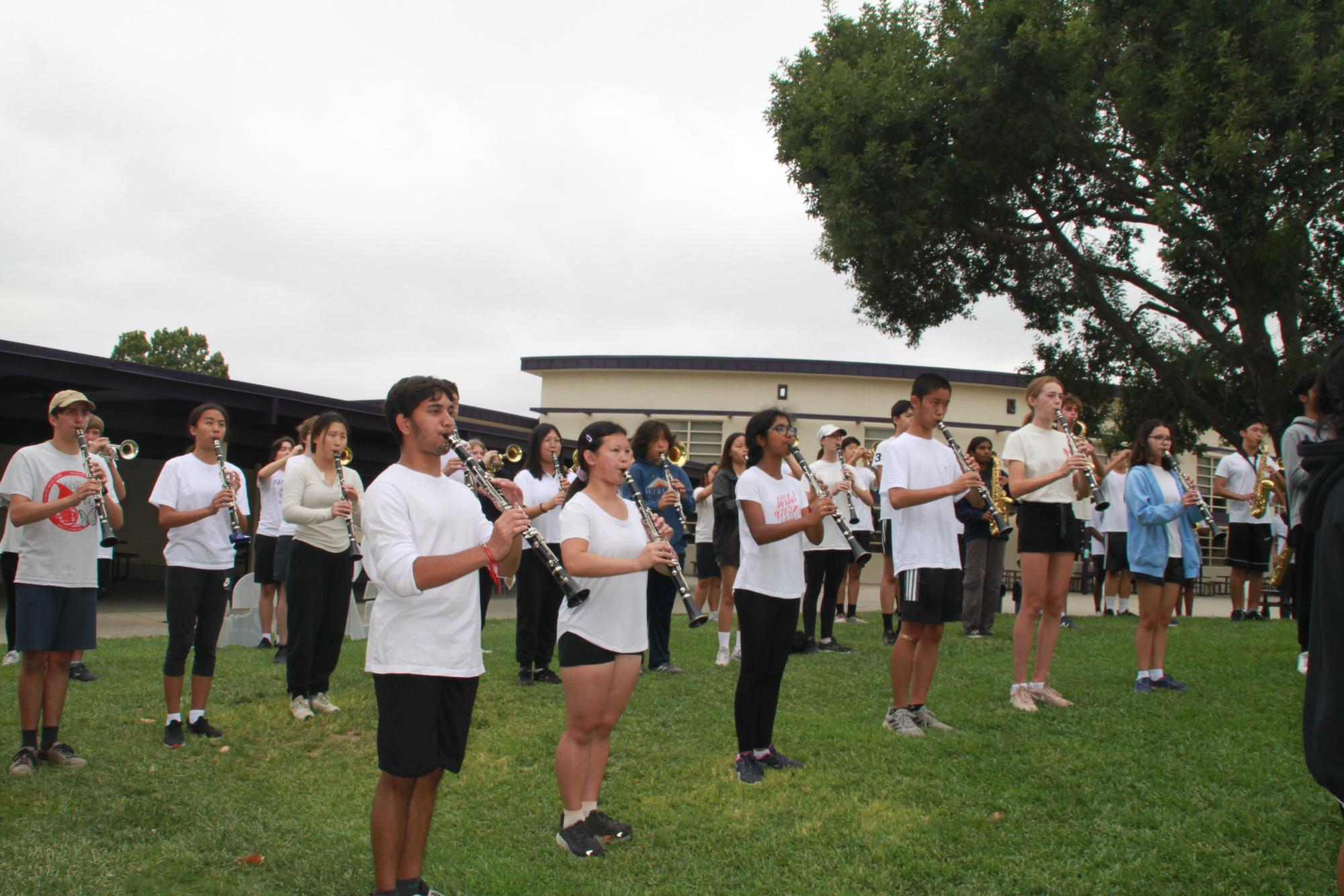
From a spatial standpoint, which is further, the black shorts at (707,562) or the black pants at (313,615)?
the black shorts at (707,562)

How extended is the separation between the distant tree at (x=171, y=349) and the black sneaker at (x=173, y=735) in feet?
166

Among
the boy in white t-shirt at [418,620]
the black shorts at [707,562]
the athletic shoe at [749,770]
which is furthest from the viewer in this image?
the black shorts at [707,562]

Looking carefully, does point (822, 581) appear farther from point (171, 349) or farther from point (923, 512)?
point (171, 349)

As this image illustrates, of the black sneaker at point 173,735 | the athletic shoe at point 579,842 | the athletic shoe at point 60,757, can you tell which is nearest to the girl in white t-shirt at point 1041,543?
the athletic shoe at point 579,842

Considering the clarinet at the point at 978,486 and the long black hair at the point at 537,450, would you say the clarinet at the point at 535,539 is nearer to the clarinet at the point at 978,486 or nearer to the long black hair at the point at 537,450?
the clarinet at the point at 978,486

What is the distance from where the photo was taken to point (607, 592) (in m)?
3.93

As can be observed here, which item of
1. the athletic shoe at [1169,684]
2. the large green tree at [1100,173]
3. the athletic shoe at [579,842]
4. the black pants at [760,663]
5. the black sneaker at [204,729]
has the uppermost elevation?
the large green tree at [1100,173]

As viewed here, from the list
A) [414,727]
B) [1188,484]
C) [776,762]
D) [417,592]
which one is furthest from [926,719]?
[417,592]

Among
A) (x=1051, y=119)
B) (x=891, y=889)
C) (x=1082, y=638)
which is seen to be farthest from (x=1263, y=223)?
(x=891, y=889)

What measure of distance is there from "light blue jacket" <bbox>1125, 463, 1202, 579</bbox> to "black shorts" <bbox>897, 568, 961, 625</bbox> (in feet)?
6.16

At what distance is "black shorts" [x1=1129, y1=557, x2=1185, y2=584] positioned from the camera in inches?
256

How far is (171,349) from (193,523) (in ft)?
172

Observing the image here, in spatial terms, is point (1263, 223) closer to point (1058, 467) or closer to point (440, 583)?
point (1058, 467)

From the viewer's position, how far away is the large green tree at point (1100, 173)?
1140 centimetres
